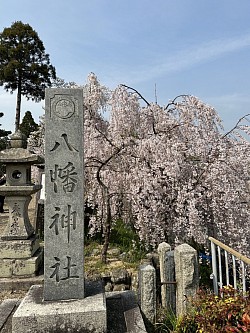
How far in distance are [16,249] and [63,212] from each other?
310 centimetres

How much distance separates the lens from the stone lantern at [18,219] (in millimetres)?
5777

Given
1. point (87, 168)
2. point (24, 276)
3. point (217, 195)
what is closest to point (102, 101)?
point (87, 168)

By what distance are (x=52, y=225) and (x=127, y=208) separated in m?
4.32

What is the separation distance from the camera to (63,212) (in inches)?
132

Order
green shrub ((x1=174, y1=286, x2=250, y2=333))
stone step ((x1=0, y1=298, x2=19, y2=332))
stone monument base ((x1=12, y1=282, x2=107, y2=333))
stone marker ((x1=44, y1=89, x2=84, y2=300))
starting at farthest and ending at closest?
stone step ((x1=0, y1=298, x2=19, y2=332)) → stone marker ((x1=44, y1=89, x2=84, y2=300)) → stone monument base ((x1=12, y1=282, x2=107, y2=333)) → green shrub ((x1=174, y1=286, x2=250, y2=333))

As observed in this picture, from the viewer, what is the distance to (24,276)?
574 cm

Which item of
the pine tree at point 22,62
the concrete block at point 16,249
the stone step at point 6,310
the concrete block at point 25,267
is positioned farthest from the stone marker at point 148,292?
the pine tree at point 22,62

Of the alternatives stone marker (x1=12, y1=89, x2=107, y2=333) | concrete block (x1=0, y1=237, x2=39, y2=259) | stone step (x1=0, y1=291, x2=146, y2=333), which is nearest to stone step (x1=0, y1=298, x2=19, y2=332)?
stone step (x1=0, y1=291, x2=146, y2=333)

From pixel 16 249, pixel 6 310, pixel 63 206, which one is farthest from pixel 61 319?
pixel 16 249

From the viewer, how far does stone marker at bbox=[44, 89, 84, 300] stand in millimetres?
3359

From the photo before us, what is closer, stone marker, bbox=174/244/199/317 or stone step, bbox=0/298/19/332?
stone marker, bbox=174/244/199/317

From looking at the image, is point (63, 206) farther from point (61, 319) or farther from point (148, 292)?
point (148, 292)

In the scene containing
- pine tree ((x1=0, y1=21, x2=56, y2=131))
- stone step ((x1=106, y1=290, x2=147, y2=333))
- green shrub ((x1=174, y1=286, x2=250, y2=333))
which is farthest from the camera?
pine tree ((x1=0, y1=21, x2=56, y2=131))

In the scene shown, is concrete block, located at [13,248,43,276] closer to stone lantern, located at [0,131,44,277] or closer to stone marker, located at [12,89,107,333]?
stone lantern, located at [0,131,44,277]
